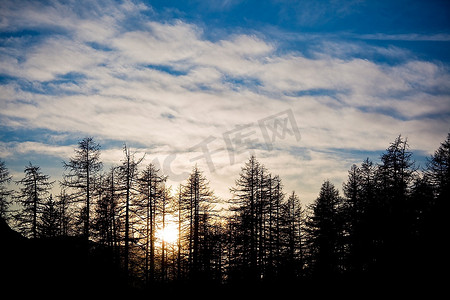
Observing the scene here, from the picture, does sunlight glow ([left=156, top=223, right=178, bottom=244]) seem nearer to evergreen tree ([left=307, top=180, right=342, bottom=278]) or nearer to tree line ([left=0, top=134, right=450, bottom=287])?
tree line ([left=0, top=134, right=450, bottom=287])

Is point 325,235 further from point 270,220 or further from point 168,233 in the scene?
point 168,233

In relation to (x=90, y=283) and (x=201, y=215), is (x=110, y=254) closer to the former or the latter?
(x=90, y=283)

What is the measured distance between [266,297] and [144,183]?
51.3 feet

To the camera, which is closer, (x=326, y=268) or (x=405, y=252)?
(x=405, y=252)

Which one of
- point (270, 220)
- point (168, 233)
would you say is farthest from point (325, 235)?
point (168, 233)

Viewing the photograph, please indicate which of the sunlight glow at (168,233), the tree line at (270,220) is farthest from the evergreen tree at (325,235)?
the sunlight glow at (168,233)

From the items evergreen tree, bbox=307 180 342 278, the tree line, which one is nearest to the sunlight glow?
the tree line

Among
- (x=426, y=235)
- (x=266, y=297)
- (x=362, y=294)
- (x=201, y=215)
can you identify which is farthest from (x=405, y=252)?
(x=201, y=215)

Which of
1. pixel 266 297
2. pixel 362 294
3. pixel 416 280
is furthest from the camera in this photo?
pixel 266 297

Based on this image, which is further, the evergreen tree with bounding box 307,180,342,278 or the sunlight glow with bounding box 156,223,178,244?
the sunlight glow with bounding box 156,223,178,244

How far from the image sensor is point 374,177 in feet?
83.8

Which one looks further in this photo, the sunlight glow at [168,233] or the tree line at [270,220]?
the sunlight glow at [168,233]

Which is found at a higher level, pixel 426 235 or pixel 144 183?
pixel 144 183

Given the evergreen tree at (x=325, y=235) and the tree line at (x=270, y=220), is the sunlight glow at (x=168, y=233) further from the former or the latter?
the evergreen tree at (x=325, y=235)
